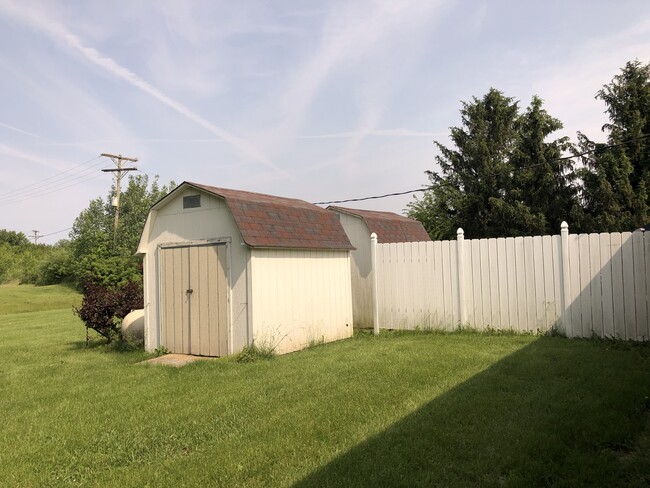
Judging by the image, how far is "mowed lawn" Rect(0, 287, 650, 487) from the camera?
3254 millimetres

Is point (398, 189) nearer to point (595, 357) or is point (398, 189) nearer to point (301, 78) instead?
point (301, 78)

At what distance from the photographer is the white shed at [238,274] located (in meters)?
7.75

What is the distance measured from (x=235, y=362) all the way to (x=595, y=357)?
5.34 m

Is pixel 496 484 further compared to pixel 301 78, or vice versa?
pixel 301 78

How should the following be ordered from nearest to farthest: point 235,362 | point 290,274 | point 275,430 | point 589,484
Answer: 1. point 589,484
2. point 275,430
3. point 235,362
4. point 290,274

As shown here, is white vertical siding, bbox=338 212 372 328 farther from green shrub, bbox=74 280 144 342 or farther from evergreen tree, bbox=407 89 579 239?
evergreen tree, bbox=407 89 579 239

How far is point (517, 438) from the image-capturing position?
3645mm

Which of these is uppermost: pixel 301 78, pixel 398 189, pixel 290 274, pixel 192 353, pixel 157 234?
pixel 301 78

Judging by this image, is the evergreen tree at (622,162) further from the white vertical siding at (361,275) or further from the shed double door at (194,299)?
the shed double door at (194,299)

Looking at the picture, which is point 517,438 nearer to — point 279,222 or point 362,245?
point 279,222

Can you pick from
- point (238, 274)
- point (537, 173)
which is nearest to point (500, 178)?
point (537, 173)

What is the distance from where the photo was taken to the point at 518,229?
2444 centimetres

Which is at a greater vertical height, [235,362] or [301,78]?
[301,78]

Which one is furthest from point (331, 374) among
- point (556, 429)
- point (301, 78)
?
point (301, 78)
